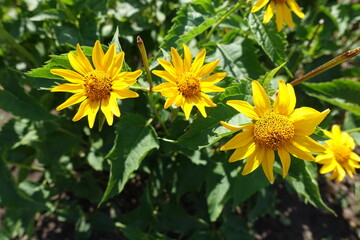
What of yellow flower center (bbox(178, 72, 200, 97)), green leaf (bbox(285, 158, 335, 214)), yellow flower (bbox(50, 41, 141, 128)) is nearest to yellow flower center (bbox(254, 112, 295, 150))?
green leaf (bbox(285, 158, 335, 214))

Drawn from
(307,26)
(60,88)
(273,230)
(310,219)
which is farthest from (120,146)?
(310,219)

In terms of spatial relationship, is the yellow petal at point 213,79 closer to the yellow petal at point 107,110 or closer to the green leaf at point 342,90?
the yellow petal at point 107,110

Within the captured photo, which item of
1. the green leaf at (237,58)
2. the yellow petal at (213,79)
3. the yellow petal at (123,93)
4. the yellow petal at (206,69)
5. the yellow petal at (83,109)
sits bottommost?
the yellow petal at (83,109)

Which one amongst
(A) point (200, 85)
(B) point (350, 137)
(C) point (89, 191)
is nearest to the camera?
(A) point (200, 85)

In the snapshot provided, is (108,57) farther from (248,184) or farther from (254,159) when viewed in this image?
(248,184)

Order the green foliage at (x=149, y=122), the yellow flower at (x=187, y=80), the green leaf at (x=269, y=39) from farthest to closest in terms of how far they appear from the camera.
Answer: the green leaf at (x=269, y=39) → the green foliage at (x=149, y=122) → the yellow flower at (x=187, y=80)

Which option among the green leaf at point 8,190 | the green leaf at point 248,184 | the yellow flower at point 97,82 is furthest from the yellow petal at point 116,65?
the green leaf at point 8,190

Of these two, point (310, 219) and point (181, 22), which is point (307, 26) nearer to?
point (181, 22)

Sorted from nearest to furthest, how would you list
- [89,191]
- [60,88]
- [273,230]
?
[60,88] → [89,191] → [273,230]
